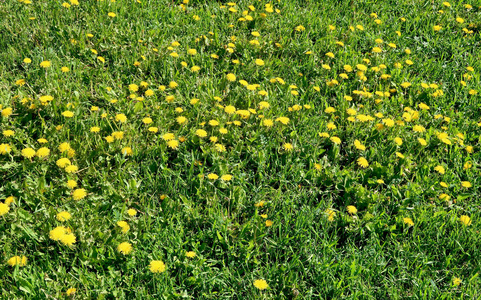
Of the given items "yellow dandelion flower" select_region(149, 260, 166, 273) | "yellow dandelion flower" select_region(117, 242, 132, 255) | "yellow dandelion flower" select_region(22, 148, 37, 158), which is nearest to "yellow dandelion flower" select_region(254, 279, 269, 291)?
"yellow dandelion flower" select_region(149, 260, 166, 273)

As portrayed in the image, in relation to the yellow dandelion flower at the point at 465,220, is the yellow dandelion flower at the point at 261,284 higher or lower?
lower

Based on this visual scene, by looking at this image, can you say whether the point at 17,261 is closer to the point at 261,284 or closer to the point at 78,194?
the point at 78,194

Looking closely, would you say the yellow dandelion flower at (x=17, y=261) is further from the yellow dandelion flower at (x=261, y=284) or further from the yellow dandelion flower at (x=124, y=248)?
the yellow dandelion flower at (x=261, y=284)

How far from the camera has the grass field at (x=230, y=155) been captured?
2197mm

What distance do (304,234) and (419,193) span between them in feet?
2.76

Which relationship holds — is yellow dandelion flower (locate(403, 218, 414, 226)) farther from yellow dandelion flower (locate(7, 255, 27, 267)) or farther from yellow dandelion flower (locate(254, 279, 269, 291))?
yellow dandelion flower (locate(7, 255, 27, 267))

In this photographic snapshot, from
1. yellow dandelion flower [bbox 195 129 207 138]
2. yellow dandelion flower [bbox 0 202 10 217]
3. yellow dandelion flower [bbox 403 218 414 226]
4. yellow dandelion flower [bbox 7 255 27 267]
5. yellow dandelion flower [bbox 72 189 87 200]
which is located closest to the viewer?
yellow dandelion flower [bbox 7 255 27 267]

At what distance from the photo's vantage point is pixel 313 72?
3689 millimetres

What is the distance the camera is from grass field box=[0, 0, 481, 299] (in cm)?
220

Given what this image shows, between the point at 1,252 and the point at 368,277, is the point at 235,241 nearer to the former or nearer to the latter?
the point at 368,277

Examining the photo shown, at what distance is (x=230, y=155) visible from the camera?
9.22 ft

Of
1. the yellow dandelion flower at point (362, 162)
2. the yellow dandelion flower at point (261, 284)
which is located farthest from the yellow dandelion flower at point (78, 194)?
the yellow dandelion flower at point (362, 162)

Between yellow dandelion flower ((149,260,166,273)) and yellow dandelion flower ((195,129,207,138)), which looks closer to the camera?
yellow dandelion flower ((149,260,166,273))

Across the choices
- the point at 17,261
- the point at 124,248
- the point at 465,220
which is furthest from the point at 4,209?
the point at 465,220
